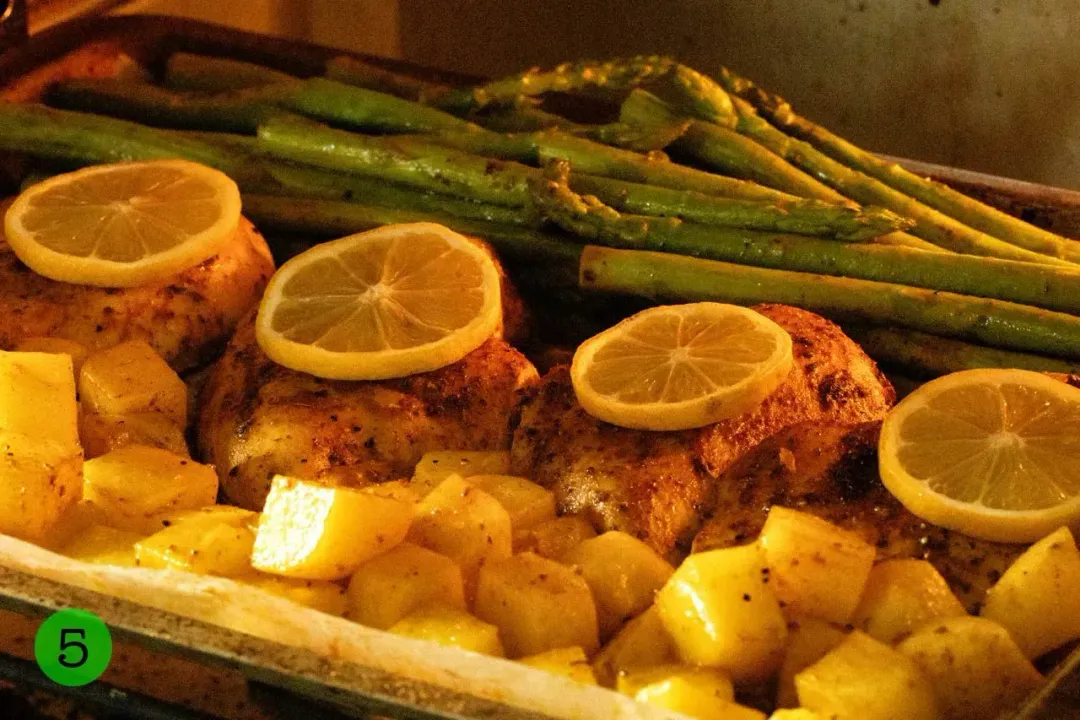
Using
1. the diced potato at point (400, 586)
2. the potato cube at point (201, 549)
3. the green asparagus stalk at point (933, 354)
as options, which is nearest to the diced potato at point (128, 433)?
the potato cube at point (201, 549)

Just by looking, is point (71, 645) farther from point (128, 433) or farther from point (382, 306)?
point (382, 306)

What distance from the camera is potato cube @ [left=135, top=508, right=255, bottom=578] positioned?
1.94 meters

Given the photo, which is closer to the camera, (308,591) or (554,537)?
(308,591)

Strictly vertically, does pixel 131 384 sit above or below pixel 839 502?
below

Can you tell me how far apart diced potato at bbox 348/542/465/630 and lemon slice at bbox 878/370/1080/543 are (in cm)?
78

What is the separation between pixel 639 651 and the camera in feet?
6.06

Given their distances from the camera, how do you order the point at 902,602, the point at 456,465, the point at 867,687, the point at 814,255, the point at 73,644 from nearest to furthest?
the point at 867,687 < the point at 73,644 < the point at 902,602 < the point at 456,465 < the point at 814,255

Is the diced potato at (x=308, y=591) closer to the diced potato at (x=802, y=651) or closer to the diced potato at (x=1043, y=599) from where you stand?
the diced potato at (x=802, y=651)

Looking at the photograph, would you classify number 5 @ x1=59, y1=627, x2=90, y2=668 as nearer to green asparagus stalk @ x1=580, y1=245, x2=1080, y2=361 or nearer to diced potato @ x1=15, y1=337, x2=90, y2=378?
diced potato @ x1=15, y1=337, x2=90, y2=378

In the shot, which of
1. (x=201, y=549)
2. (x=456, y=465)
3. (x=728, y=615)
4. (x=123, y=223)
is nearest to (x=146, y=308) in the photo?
(x=123, y=223)

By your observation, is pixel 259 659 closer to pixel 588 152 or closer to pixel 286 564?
pixel 286 564

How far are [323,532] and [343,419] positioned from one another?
2.11ft

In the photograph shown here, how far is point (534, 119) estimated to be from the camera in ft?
12.0

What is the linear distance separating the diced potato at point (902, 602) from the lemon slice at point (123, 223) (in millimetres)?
1781
